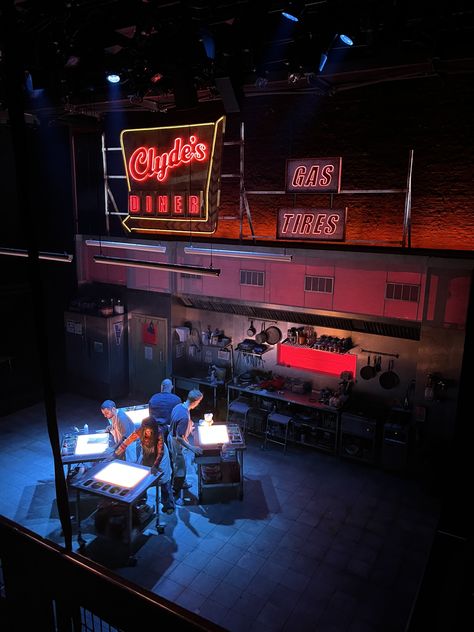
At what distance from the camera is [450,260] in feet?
25.5

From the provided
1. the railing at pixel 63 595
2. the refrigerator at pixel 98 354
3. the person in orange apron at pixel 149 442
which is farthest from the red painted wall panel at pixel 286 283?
the railing at pixel 63 595

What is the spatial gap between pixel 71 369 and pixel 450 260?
9.03 metres

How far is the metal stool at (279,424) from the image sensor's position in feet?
31.7

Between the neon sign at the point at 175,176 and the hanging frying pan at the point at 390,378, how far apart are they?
435cm

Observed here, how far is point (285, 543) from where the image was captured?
23.1 ft

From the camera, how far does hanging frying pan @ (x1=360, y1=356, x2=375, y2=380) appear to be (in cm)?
955

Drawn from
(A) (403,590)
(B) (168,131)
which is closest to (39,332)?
(A) (403,590)

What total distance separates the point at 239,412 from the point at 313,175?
506 centimetres

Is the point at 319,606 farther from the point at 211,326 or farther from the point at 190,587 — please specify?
the point at 211,326

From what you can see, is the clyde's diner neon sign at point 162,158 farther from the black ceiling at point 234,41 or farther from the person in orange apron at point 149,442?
the person in orange apron at point 149,442

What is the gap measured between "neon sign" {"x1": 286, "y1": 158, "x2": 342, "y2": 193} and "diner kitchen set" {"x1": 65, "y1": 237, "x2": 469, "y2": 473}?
50.7 inches

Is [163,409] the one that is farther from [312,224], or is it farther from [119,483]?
[312,224]

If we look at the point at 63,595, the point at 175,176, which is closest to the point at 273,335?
the point at 175,176

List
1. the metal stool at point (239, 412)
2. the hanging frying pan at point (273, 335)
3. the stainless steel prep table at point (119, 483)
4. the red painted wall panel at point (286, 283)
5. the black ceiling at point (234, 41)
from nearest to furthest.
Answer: the black ceiling at point (234, 41)
the stainless steel prep table at point (119, 483)
the red painted wall panel at point (286, 283)
the metal stool at point (239, 412)
the hanging frying pan at point (273, 335)
